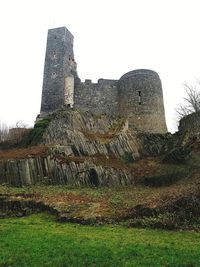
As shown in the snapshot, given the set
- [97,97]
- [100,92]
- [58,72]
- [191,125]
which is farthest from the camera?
[100,92]

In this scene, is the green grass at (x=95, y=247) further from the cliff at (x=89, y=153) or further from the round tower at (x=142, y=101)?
the round tower at (x=142, y=101)

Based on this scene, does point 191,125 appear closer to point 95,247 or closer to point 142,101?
point 142,101

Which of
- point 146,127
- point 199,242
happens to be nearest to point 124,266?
point 199,242

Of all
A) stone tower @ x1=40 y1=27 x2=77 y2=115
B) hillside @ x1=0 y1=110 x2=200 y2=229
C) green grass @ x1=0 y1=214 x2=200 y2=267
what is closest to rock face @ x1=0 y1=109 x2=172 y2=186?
hillside @ x1=0 y1=110 x2=200 y2=229

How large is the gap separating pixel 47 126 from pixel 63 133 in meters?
2.31

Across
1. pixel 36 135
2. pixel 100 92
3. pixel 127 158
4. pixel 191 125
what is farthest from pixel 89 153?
pixel 100 92

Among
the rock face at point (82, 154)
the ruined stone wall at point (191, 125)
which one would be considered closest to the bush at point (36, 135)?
the rock face at point (82, 154)

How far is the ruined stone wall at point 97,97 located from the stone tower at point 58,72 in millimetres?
1159

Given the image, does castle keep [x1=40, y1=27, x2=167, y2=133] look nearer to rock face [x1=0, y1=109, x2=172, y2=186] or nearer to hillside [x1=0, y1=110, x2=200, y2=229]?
rock face [x1=0, y1=109, x2=172, y2=186]

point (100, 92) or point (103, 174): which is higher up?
point (100, 92)

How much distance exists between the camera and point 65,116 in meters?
34.1

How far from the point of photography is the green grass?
12.2 m

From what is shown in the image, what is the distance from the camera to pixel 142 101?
40.8 m

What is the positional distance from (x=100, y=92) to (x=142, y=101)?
16.7ft
